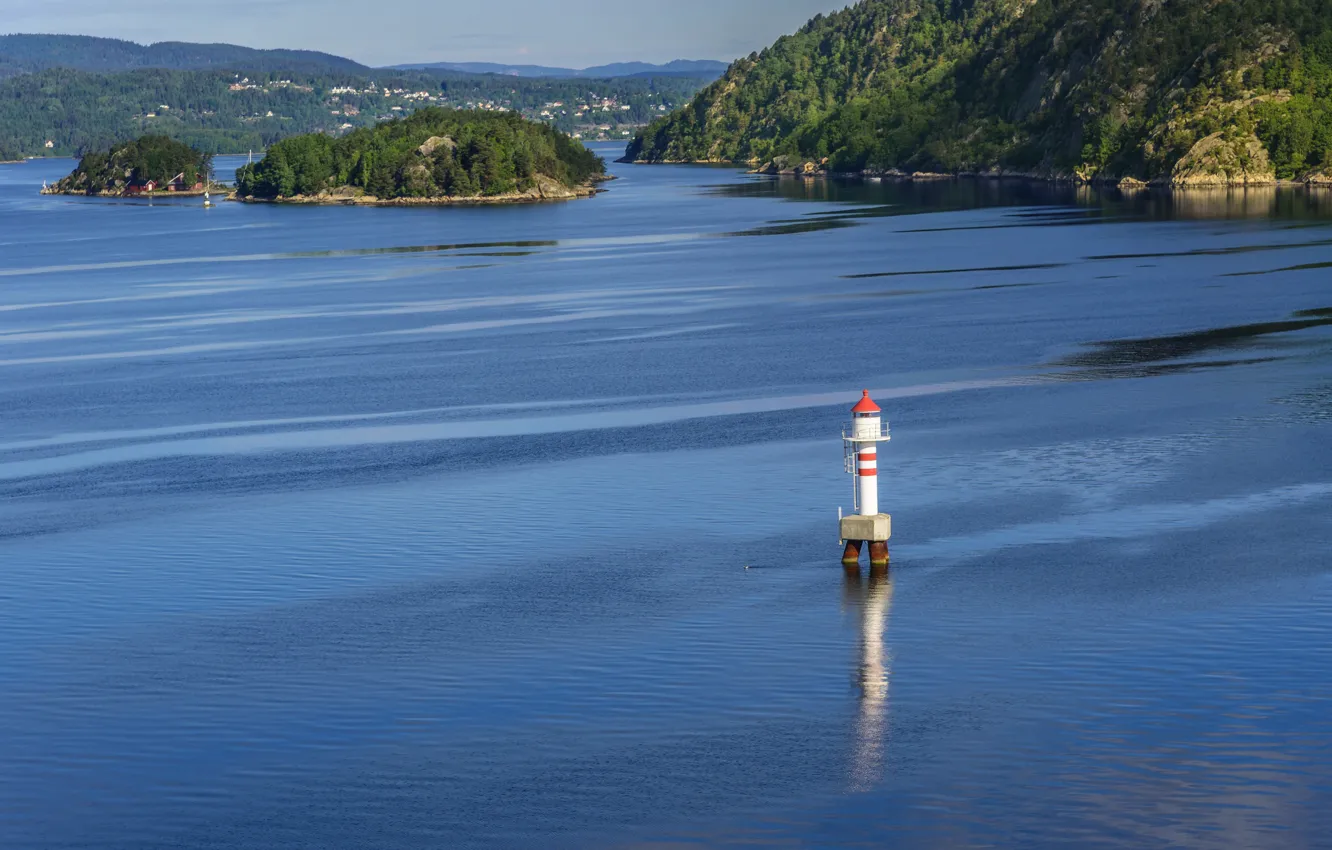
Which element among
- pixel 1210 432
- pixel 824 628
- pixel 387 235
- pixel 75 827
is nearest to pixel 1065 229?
pixel 387 235

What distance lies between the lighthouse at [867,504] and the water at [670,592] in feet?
1.73

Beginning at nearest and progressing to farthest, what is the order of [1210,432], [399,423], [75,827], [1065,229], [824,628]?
[75,827] → [824,628] → [1210,432] → [399,423] → [1065,229]

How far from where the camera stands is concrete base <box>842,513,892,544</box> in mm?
→ 31344

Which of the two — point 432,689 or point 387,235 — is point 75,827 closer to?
point 432,689

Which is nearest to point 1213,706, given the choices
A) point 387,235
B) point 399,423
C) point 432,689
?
point 432,689

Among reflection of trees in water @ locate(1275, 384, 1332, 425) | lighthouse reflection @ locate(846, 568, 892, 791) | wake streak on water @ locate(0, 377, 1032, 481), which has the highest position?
reflection of trees in water @ locate(1275, 384, 1332, 425)

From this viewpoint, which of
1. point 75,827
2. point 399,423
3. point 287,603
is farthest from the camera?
point 399,423

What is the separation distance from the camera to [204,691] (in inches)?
1008

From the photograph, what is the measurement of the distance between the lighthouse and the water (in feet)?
1.73

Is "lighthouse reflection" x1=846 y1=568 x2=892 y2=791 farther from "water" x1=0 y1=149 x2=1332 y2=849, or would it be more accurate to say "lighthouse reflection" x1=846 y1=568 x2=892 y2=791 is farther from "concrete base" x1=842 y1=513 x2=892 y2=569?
"concrete base" x1=842 y1=513 x2=892 y2=569

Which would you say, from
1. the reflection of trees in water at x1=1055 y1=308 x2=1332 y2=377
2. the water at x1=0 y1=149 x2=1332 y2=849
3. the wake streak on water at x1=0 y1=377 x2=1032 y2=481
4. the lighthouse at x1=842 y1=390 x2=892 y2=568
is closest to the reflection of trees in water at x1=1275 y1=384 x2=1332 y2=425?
the water at x1=0 y1=149 x2=1332 y2=849

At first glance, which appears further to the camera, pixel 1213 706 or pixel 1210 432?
pixel 1210 432

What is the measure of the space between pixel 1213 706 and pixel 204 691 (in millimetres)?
13959

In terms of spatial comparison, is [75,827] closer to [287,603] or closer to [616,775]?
[616,775]
